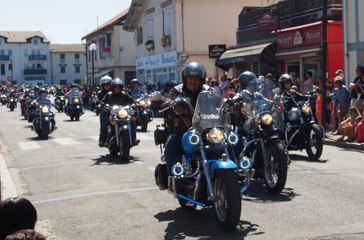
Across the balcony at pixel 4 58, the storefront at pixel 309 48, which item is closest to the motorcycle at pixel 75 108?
the storefront at pixel 309 48

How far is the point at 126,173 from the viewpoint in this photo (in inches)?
450

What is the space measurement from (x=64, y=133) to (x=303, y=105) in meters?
11.1

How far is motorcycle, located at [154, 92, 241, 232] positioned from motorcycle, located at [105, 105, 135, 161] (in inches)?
215

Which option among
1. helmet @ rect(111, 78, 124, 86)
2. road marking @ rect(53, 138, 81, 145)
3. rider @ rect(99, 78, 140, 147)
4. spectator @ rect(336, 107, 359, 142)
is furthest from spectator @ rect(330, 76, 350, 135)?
road marking @ rect(53, 138, 81, 145)

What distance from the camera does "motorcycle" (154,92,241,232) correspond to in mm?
6531

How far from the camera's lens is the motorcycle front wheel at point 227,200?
644 centimetres

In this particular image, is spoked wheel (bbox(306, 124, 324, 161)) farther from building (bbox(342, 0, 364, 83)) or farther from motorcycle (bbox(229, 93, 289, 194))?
building (bbox(342, 0, 364, 83))

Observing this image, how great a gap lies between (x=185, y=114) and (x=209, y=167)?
861 millimetres

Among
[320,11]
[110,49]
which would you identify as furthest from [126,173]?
[110,49]

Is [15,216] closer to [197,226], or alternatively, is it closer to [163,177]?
[197,226]

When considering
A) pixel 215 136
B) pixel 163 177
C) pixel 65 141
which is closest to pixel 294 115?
pixel 163 177

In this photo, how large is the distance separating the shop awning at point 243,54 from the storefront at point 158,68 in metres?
5.40

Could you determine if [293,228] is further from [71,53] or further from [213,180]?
[71,53]

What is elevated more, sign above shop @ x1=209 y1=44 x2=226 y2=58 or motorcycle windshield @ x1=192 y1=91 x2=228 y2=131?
sign above shop @ x1=209 y1=44 x2=226 y2=58
